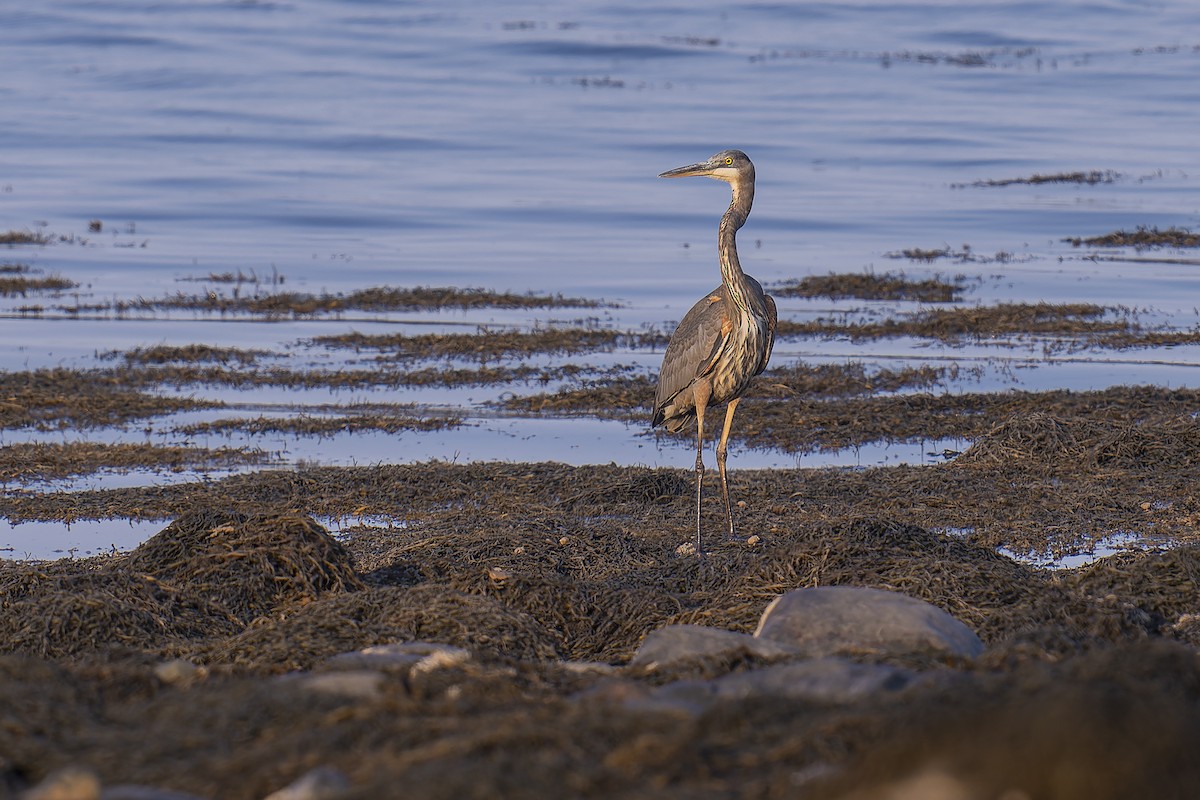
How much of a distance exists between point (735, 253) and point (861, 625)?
398 cm

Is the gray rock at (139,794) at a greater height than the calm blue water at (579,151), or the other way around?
the calm blue water at (579,151)

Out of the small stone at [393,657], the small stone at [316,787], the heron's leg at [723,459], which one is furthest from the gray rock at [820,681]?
the heron's leg at [723,459]

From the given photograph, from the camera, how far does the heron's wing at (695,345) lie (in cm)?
994

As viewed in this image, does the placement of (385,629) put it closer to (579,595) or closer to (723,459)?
(579,595)

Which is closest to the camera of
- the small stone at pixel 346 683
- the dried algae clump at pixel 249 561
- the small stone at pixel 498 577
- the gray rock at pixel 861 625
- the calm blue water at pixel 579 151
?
the small stone at pixel 346 683

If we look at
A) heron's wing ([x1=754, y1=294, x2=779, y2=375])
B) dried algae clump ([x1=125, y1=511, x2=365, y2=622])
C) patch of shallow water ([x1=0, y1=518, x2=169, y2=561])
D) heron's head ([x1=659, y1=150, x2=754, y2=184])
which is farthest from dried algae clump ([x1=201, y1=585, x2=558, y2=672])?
heron's head ([x1=659, y1=150, x2=754, y2=184])

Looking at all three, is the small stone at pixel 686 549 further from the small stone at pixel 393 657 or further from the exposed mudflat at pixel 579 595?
the small stone at pixel 393 657

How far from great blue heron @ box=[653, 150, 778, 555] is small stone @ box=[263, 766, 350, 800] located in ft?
18.5

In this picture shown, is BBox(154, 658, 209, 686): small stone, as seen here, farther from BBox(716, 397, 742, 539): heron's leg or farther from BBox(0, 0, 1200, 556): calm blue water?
BBox(0, 0, 1200, 556): calm blue water

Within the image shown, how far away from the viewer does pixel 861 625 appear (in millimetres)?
6148

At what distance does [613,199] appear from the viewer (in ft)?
110

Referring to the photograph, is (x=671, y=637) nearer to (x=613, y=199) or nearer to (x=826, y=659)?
(x=826, y=659)

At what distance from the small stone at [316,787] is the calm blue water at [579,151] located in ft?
28.4

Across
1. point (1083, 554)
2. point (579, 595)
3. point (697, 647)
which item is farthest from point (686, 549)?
point (697, 647)
